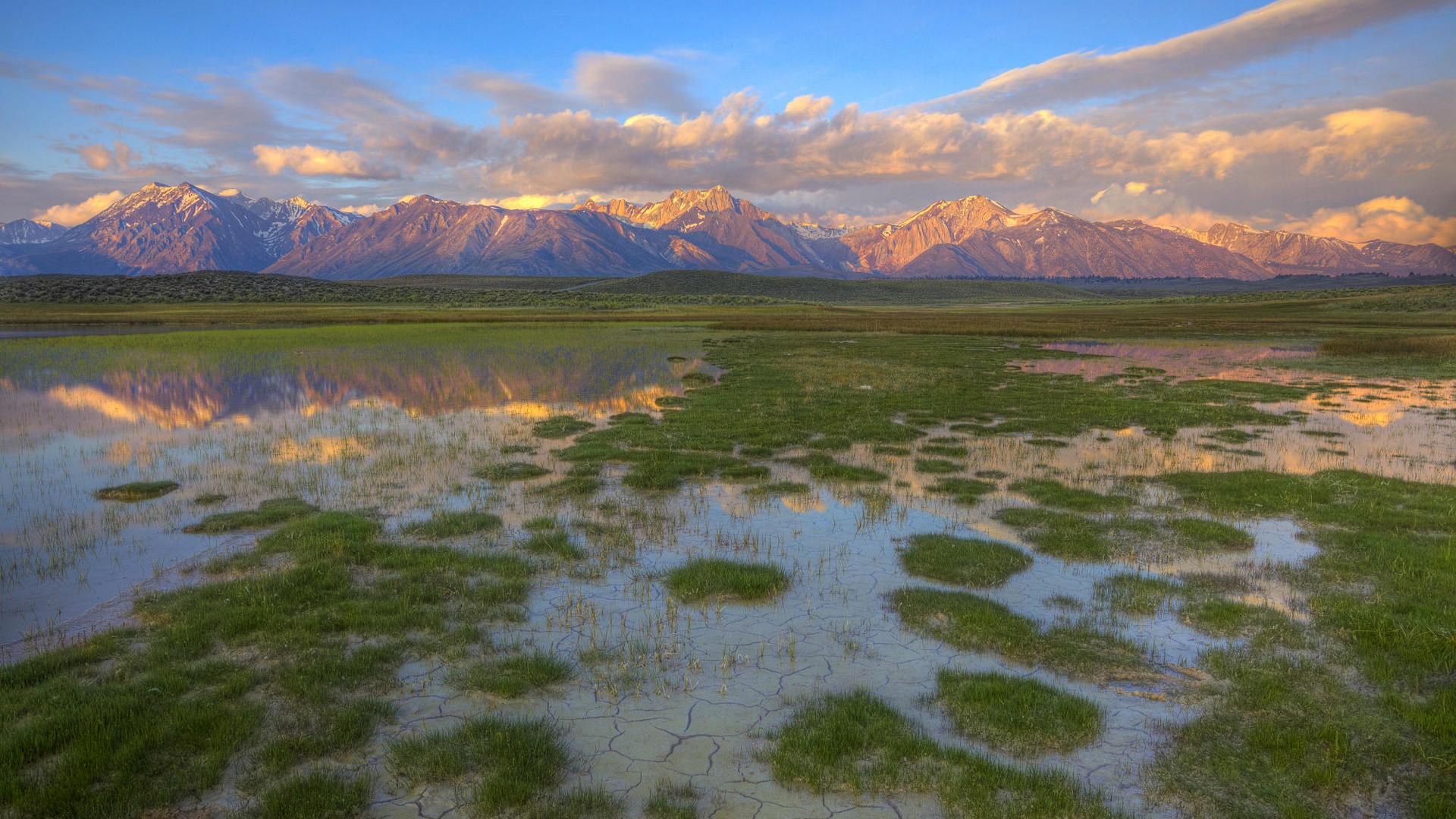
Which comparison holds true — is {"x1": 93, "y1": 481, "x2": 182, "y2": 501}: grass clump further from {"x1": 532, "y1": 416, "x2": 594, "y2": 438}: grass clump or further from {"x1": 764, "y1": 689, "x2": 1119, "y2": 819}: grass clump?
{"x1": 764, "y1": 689, "x2": 1119, "y2": 819}: grass clump

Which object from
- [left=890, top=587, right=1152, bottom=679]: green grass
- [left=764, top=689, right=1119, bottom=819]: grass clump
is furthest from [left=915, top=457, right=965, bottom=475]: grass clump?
[left=764, top=689, right=1119, bottom=819]: grass clump

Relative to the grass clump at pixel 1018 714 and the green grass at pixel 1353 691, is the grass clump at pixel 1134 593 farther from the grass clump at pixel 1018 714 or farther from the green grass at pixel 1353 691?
the grass clump at pixel 1018 714

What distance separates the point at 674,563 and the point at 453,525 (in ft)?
17.3

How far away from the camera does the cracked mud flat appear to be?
7785 millimetres

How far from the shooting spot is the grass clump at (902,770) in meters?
6.67

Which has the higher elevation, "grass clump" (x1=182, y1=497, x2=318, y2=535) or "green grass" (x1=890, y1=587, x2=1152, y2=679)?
"grass clump" (x1=182, y1=497, x2=318, y2=535)

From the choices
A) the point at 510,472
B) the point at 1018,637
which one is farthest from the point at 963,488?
the point at 510,472

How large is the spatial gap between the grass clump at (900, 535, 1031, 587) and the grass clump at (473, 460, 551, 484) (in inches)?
417

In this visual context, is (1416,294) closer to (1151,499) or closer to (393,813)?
(1151,499)

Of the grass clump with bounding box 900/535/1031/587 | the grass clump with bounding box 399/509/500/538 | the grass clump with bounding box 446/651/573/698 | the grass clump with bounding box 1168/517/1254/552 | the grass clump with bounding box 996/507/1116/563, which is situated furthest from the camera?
the grass clump with bounding box 399/509/500/538

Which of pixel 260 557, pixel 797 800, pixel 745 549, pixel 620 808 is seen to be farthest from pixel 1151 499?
pixel 260 557

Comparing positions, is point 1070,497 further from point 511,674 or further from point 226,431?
point 226,431

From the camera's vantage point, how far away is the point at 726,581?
1212 cm

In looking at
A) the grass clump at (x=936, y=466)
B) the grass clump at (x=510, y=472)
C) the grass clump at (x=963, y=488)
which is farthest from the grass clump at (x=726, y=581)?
the grass clump at (x=936, y=466)
